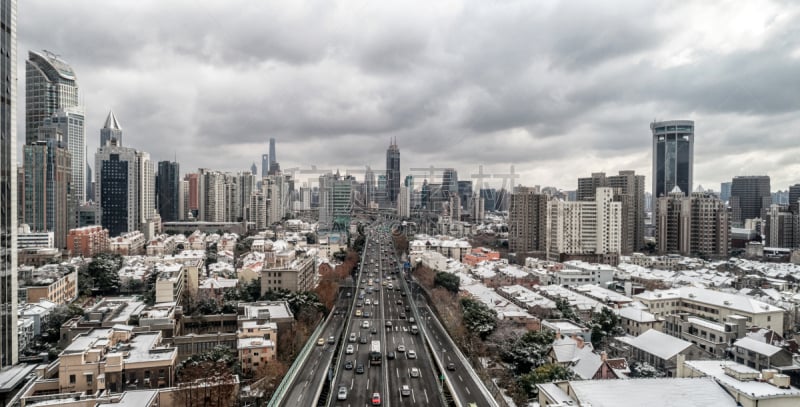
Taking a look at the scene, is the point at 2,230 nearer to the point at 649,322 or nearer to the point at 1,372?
the point at 1,372

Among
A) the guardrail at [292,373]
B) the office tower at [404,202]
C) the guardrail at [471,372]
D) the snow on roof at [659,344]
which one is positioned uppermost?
the office tower at [404,202]

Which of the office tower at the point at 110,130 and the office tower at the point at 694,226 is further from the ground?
the office tower at the point at 110,130

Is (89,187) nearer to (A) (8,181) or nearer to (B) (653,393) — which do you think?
(A) (8,181)

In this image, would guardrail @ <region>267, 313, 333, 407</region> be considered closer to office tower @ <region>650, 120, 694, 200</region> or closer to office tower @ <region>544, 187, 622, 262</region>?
office tower @ <region>544, 187, 622, 262</region>

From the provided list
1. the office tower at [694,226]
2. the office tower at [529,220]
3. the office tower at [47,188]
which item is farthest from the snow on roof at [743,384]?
the office tower at [47,188]

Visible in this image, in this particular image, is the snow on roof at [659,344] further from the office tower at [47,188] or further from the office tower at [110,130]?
the office tower at [110,130]

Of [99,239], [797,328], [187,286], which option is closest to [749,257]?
[797,328]

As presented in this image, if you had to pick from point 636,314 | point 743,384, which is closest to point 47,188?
point 636,314
